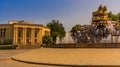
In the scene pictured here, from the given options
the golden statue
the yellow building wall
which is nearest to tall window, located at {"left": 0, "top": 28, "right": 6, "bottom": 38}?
the yellow building wall

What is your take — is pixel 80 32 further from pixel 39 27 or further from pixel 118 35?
pixel 39 27

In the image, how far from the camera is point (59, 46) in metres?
27.0

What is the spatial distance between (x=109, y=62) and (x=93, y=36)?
1637cm

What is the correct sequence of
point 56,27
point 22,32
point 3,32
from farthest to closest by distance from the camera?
1. point 56,27
2. point 22,32
3. point 3,32

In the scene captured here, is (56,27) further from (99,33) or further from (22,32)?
(99,33)

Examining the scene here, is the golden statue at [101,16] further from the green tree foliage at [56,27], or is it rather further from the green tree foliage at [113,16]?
the green tree foliage at [56,27]

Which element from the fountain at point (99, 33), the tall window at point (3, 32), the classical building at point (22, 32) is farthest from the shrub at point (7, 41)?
the fountain at point (99, 33)

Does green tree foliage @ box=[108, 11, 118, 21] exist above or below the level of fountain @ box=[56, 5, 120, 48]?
above

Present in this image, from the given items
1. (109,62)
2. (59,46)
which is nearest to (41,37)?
(59,46)

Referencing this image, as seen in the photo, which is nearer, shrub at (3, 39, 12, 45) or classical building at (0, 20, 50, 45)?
shrub at (3, 39, 12, 45)

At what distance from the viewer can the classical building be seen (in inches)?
3278

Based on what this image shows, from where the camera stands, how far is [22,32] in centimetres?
8512

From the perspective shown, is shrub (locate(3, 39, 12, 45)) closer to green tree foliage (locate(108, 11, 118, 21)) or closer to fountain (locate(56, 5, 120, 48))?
green tree foliage (locate(108, 11, 118, 21))

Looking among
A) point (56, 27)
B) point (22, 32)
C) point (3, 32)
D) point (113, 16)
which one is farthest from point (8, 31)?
point (113, 16)
